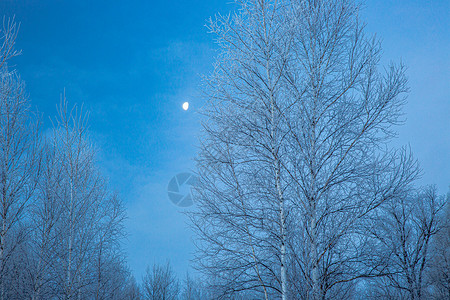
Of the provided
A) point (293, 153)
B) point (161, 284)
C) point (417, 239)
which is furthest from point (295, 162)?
point (161, 284)

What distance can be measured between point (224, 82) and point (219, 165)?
1438 mm

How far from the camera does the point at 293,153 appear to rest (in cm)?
540

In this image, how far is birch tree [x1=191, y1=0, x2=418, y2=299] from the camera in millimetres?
5180

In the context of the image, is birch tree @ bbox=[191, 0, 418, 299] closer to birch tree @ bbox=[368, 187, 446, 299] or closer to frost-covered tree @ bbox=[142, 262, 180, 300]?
birch tree @ bbox=[368, 187, 446, 299]

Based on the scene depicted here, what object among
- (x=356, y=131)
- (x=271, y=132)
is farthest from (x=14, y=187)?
(x=356, y=131)

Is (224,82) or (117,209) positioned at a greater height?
(117,209)

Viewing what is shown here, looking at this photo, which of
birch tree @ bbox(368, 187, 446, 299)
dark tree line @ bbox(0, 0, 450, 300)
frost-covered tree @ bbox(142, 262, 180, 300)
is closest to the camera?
dark tree line @ bbox(0, 0, 450, 300)

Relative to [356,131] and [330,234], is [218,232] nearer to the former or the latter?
[330,234]

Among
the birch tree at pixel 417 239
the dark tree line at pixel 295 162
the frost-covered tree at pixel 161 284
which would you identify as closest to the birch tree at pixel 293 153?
the dark tree line at pixel 295 162

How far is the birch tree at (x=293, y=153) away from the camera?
17.0ft

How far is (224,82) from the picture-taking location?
581 cm

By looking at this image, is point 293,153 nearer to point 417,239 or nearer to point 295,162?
point 295,162

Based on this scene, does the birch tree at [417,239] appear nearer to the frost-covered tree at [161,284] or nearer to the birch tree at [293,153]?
the birch tree at [293,153]

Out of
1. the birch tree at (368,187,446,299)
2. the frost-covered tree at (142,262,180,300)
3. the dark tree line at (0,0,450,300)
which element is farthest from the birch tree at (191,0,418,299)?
the frost-covered tree at (142,262,180,300)
